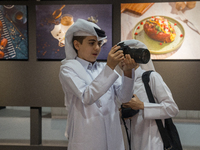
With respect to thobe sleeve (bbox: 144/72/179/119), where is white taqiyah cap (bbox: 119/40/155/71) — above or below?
above

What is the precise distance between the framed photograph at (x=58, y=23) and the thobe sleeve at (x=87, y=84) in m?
1.75

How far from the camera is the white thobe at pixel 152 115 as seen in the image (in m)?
1.71

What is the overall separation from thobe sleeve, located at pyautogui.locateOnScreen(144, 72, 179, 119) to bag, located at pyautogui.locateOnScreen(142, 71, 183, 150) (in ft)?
0.13

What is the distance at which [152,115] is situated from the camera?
171 cm

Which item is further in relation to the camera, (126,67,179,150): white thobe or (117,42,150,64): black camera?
(126,67,179,150): white thobe

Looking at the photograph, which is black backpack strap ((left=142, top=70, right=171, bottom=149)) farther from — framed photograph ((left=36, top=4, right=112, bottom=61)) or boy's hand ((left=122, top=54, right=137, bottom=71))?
framed photograph ((left=36, top=4, right=112, bottom=61))

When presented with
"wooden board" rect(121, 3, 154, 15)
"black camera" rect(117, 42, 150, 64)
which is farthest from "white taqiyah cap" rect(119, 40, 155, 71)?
"wooden board" rect(121, 3, 154, 15)

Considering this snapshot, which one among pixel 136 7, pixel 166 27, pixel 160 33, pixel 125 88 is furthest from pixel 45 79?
pixel 125 88

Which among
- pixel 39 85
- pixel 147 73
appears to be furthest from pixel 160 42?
pixel 39 85

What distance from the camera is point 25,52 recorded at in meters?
3.22

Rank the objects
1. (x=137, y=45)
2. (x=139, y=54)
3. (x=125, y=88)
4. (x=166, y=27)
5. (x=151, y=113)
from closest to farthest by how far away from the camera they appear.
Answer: (x=139, y=54) < (x=125, y=88) < (x=151, y=113) < (x=137, y=45) < (x=166, y=27)

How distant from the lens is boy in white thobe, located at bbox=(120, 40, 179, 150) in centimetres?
171

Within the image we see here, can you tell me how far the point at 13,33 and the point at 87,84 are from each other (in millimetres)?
2282

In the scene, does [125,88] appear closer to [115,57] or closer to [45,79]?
[115,57]
